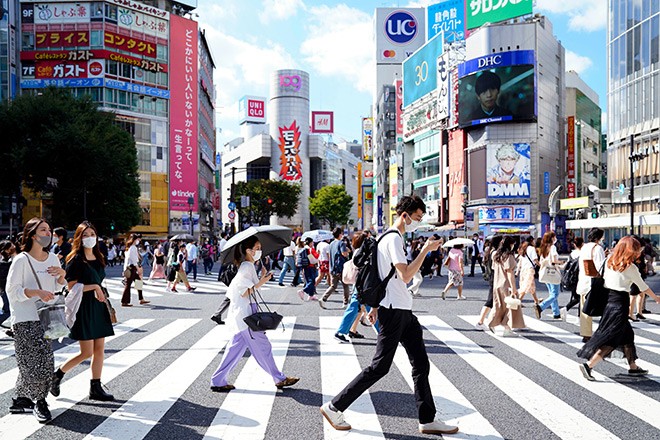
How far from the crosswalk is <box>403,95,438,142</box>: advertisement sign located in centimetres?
4811

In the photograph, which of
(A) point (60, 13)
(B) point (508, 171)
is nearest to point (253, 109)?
(A) point (60, 13)

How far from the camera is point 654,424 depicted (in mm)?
4727

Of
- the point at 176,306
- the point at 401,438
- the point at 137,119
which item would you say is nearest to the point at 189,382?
the point at 401,438

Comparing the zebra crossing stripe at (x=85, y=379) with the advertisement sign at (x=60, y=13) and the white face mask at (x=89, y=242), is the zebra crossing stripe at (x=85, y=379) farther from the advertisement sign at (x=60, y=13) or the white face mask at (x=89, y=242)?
the advertisement sign at (x=60, y=13)

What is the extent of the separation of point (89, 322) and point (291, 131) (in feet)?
350

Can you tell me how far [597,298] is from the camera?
6.89 meters

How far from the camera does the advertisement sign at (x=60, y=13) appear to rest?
165 feet

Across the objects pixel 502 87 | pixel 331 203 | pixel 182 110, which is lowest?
pixel 331 203

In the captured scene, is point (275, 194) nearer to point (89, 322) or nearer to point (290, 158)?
point (290, 158)

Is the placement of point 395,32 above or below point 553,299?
above

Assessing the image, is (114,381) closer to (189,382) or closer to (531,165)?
(189,382)

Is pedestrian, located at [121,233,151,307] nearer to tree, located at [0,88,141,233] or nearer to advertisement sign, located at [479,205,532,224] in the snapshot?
tree, located at [0,88,141,233]

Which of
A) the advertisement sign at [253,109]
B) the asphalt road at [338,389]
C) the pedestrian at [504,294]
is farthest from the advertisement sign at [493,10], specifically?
the advertisement sign at [253,109]

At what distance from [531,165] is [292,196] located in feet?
113
